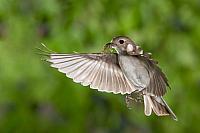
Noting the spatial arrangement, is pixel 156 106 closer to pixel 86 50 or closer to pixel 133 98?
pixel 133 98

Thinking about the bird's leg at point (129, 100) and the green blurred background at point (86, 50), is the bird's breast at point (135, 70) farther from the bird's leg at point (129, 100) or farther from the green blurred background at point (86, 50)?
the green blurred background at point (86, 50)

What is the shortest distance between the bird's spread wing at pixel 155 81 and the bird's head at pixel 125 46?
2 cm

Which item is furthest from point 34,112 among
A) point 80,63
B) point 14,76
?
point 80,63

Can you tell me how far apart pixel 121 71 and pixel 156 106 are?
71 millimetres

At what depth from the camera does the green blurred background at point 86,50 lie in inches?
101

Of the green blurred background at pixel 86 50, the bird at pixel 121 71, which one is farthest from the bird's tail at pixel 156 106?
the green blurred background at pixel 86 50

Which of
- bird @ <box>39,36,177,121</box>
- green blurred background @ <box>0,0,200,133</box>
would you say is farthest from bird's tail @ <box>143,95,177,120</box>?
green blurred background @ <box>0,0,200,133</box>

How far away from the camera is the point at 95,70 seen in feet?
3.02

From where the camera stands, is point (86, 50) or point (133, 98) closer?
point (133, 98)

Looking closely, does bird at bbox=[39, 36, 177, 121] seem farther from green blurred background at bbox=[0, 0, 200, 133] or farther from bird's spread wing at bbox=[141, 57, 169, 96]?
green blurred background at bbox=[0, 0, 200, 133]

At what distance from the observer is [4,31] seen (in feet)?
8.26

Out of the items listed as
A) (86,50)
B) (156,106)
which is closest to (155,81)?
(156,106)

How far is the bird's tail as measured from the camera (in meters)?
0.90

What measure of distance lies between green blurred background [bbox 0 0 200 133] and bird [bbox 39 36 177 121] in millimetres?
1344
